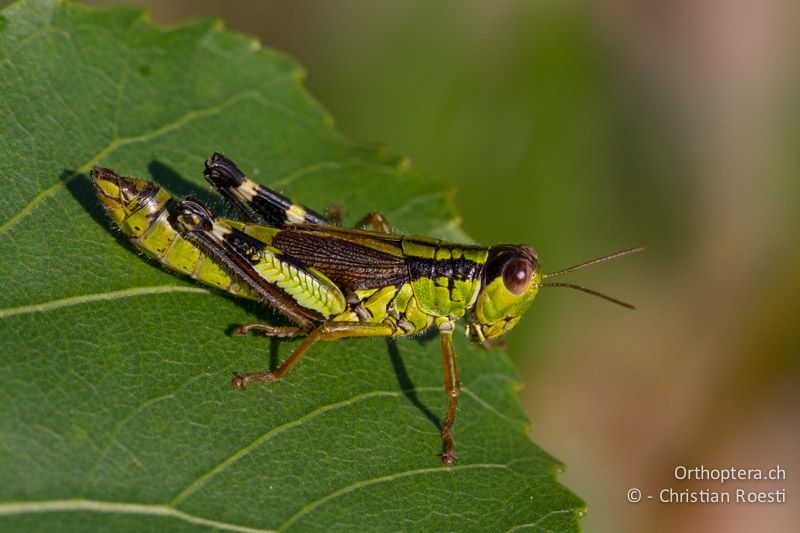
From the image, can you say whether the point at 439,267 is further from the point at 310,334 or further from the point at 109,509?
the point at 109,509

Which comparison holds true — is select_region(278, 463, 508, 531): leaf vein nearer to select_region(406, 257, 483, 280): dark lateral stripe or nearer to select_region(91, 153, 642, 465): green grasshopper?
select_region(91, 153, 642, 465): green grasshopper

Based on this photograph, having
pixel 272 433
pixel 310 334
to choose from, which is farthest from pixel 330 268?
pixel 272 433

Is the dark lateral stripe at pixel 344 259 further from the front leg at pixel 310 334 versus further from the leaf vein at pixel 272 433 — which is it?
the leaf vein at pixel 272 433

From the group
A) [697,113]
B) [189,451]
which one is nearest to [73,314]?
[189,451]

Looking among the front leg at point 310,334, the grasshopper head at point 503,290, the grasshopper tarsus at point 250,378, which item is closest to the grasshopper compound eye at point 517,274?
the grasshopper head at point 503,290

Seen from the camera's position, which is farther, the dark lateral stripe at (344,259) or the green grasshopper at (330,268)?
the dark lateral stripe at (344,259)

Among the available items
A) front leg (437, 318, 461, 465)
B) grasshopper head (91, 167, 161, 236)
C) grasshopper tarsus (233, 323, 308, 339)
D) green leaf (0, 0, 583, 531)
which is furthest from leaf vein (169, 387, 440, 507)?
grasshopper head (91, 167, 161, 236)

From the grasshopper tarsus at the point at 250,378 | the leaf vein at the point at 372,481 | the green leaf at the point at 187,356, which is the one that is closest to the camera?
the green leaf at the point at 187,356
